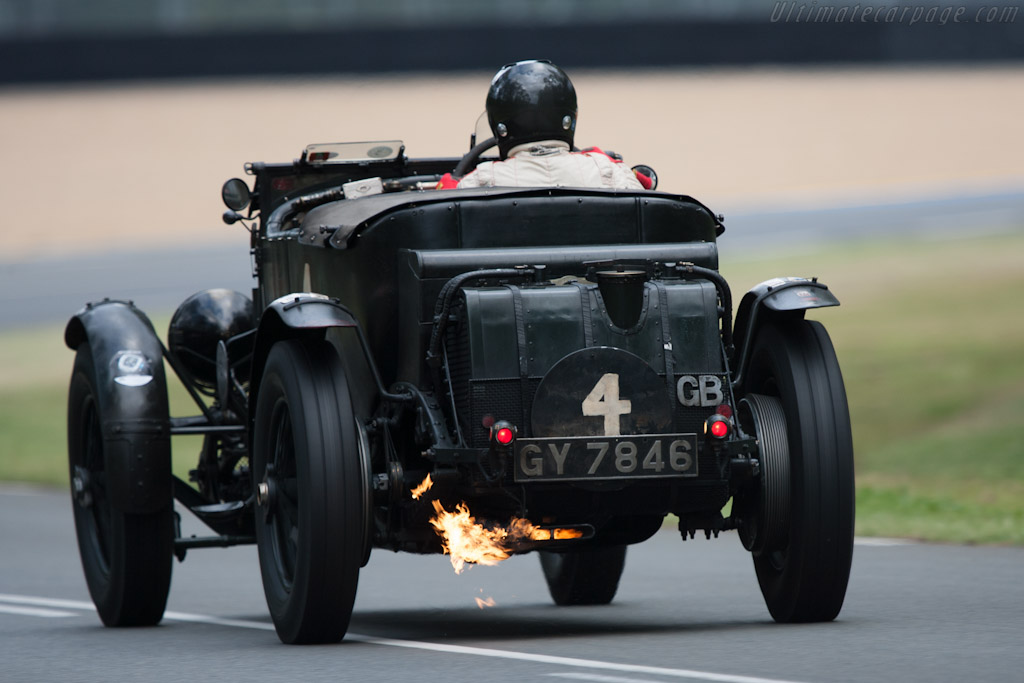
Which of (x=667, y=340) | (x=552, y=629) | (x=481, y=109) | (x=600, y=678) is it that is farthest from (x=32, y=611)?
(x=481, y=109)

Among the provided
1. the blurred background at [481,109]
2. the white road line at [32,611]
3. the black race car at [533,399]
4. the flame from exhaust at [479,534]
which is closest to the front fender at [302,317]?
the black race car at [533,399]

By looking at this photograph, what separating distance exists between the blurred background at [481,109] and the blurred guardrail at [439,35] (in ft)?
0.17

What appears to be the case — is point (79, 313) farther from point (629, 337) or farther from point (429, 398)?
point (629, 337)

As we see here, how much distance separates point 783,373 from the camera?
6.84m

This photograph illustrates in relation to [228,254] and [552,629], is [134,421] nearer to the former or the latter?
[552,629]

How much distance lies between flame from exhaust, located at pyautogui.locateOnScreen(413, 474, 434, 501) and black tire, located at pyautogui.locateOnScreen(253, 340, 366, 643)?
20 centimetres

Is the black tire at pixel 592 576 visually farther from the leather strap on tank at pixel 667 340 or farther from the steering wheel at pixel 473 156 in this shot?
the leather strap on tank at pixel 667 340

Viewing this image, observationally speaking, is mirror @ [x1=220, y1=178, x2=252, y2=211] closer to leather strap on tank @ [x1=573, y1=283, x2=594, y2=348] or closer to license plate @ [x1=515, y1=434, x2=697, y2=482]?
leather strap on tank @ [x1=573, y1=283, x2=594, y2=348]

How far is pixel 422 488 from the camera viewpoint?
6.57m

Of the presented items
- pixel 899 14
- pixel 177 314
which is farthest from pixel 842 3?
pixel 177 314

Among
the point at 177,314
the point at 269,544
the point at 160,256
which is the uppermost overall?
the point at 177,314

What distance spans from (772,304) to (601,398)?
2.58ft

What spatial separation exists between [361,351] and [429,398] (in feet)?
1.93

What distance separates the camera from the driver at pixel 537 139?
7363 millimetres
